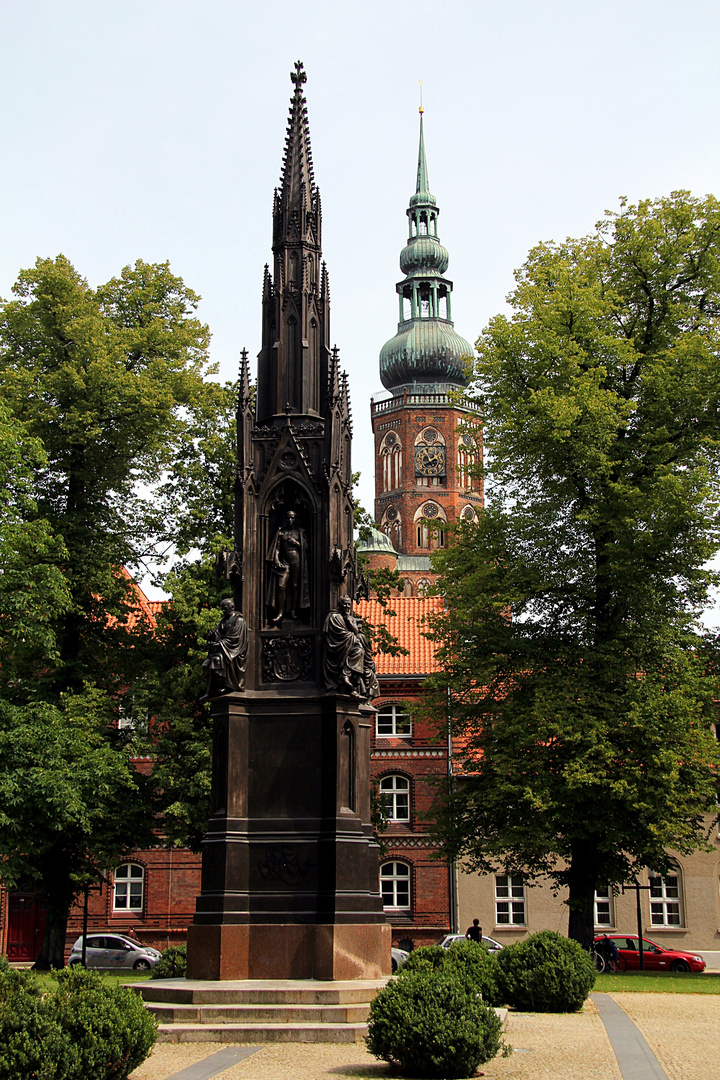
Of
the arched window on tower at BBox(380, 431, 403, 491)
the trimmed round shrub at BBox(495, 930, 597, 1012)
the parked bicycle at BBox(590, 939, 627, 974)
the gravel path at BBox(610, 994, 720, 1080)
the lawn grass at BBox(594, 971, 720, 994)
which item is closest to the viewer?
the gravel path at BBox(610, 994, 720, 1080)

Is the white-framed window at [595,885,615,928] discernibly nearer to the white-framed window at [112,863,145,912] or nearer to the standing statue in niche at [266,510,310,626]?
the white-framed window at [112,863,145,912]

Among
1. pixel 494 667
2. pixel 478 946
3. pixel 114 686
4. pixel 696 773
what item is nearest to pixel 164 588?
pixel 114 686

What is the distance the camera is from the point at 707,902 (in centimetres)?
3709

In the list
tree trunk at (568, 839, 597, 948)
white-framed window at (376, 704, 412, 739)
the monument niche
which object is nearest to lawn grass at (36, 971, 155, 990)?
the monument niche

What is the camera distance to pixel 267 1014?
37.0 feet

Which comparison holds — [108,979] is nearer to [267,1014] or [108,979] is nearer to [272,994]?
[272,994]

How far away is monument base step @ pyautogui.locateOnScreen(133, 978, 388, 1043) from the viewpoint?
35.6 feet

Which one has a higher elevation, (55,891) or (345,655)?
(345,655)

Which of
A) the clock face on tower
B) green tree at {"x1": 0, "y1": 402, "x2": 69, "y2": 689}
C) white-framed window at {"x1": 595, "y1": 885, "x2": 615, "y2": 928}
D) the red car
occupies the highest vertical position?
the clock face on tower

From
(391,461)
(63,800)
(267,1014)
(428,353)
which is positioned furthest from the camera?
(391,461)

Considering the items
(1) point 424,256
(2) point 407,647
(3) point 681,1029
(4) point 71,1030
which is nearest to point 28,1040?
(4) point 71,1030

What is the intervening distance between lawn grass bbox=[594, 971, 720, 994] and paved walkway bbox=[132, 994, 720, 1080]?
651 centimetres

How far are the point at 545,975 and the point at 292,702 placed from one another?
14.9 ft

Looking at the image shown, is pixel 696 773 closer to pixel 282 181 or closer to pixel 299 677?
pixel 299 677
